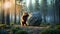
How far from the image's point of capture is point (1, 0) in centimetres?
1620

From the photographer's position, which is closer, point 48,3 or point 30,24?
point 30,24

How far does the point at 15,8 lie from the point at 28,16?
3.40m

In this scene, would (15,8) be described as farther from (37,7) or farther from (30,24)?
(30,24)

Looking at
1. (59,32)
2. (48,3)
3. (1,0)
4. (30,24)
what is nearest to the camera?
(59,32)

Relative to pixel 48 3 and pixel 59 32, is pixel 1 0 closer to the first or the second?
pixel 48 3

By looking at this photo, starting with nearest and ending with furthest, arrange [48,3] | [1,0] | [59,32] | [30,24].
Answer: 1. [59,32]
2. [30,24]
3. [48,3]
4. [1,0]

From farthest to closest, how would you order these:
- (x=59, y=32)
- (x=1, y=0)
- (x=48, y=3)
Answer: (x=1, y=0) < (x=48, y=3) < (x=59, y=32)

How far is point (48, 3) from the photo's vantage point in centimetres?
1518

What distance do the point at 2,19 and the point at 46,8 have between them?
3722 millimetres

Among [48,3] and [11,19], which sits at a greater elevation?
[48,3]

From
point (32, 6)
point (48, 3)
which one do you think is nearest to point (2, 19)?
point (32, 6)

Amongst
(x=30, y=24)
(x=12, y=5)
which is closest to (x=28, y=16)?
(x=30, y=24)

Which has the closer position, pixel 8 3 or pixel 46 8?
pixel 46 8

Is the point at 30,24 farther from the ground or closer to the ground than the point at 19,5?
closer to the ground
